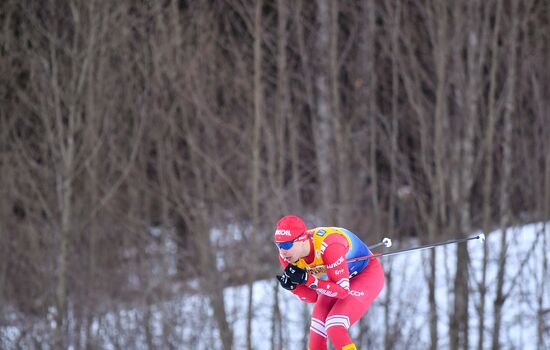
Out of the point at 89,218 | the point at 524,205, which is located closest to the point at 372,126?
the point at 524,205

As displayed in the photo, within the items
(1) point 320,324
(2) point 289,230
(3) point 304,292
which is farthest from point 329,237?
(1) point 320,324

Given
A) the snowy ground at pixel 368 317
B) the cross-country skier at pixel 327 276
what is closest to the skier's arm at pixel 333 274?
the cross-country skier at pixel 327 276

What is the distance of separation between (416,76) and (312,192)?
2414 millimetres

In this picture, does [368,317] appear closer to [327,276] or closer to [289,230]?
[327,276]

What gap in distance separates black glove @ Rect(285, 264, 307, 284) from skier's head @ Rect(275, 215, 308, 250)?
16 centimetres

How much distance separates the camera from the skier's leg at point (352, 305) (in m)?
6.94

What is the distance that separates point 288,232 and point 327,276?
0.59 m

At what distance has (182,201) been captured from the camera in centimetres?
1437

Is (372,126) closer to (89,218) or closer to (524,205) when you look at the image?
(524,205)

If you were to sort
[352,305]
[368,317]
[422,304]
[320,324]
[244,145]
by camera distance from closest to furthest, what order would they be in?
[352,305]
[320,324]
[368,317]
[244,145]
[422,304]

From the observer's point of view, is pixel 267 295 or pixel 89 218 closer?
pixel 89 218

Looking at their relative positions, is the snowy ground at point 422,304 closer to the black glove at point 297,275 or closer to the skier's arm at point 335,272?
the skier's arm at point 335,272

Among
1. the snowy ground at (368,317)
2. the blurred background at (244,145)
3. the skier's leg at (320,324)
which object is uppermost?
the blurred background at (244,145)

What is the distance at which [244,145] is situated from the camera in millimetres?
14453
